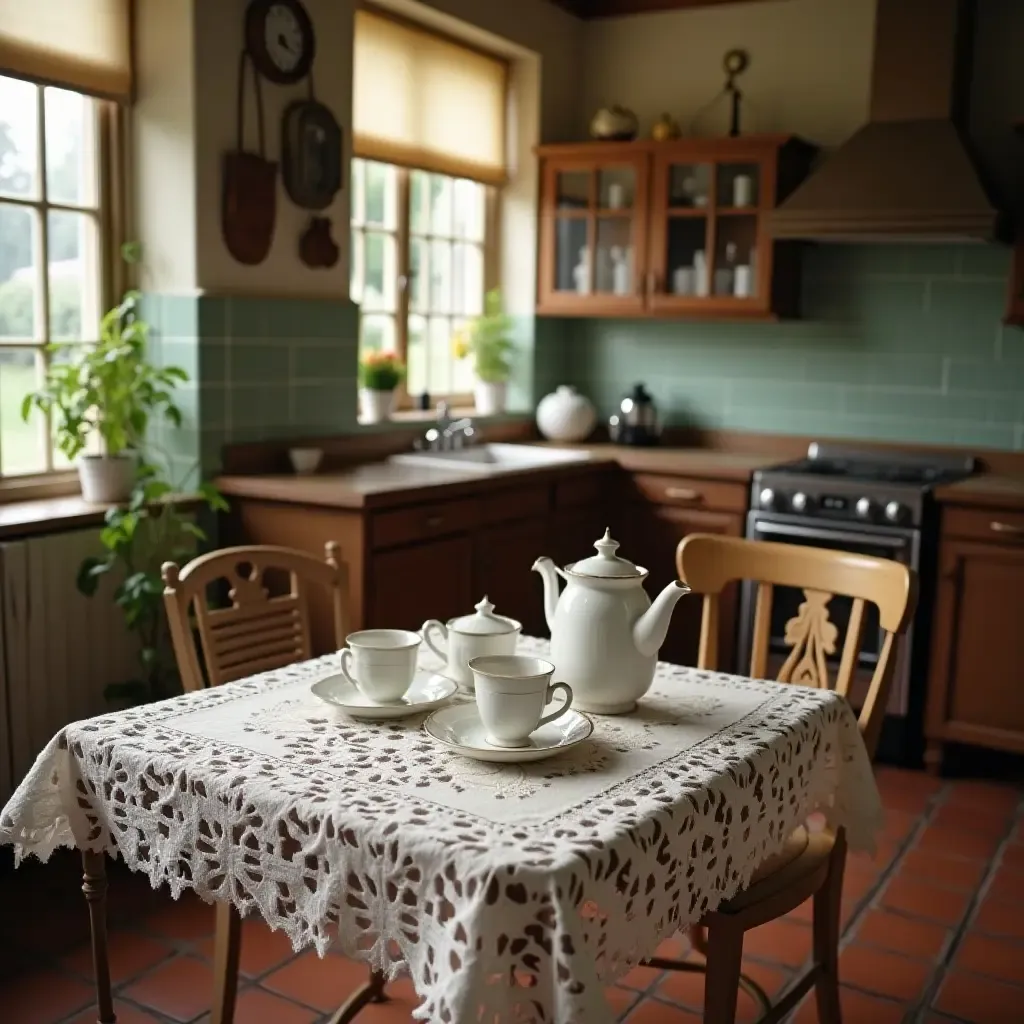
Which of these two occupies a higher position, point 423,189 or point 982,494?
point 423,189

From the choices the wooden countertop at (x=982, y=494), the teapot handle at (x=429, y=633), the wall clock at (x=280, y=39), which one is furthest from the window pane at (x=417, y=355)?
the teapot handle at (x=429, y=633)

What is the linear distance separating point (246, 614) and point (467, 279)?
9.48 feet

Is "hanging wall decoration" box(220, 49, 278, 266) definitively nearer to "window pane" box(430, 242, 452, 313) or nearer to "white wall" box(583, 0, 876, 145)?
"window pane" box(430, 242, 452, 313)

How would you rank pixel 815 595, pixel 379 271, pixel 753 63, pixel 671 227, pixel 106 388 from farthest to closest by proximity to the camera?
pixel 753 63 < pixel 671 227 < pixel 379 271 < pixel 106 388 < pixel 815 595

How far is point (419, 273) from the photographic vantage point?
4730mm

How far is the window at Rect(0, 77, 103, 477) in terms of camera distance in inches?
127

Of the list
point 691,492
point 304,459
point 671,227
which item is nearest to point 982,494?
point 691,492

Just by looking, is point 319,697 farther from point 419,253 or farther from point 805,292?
point 805,292

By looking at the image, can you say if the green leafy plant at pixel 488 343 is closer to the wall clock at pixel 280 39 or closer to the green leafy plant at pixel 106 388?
the wall clock at pixel 280 39

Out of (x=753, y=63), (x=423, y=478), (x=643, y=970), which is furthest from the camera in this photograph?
(x=753, y=63)

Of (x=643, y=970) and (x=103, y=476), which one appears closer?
(x=643, y=970)

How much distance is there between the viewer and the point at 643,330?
5168mm

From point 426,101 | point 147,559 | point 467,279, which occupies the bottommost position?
point 147,559

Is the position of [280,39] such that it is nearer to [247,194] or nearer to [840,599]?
[247,194]
